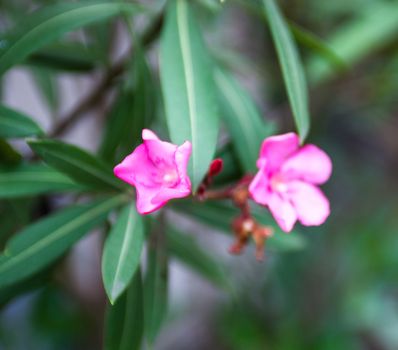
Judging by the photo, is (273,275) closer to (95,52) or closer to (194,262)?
(194,262)

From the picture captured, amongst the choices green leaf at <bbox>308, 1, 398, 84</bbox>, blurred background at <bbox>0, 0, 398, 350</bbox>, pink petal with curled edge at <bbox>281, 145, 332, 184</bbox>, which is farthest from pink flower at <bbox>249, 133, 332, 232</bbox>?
green leaf at <bbox>308, 1, 398, 84</bbox>

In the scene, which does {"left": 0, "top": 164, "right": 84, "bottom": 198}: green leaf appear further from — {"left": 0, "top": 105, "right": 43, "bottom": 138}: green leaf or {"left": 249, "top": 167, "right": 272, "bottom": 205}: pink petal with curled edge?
{"left": 249, "top": 167, "right": 272, "bottom": 205}: pink petal with curled edge

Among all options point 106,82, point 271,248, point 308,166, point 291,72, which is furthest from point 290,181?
point 271,248

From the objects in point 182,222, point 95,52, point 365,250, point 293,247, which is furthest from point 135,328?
point 182,222

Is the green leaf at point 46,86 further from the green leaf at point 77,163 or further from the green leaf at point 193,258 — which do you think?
the green leaf at point 77,163

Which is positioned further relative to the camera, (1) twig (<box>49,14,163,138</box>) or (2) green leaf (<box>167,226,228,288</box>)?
(2) green leaf (<box>167,226,228,288</box>)

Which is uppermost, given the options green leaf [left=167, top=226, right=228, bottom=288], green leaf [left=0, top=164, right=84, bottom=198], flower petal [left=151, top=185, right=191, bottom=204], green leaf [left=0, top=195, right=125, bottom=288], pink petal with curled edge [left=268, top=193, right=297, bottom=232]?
flower petal [left=151, top=185, right=191, bottom=204]

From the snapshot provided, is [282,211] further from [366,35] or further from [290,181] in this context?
[366,35]

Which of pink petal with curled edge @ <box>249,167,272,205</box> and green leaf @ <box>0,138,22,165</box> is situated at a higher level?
green leaf @ <box>0,138,22,165</box>
